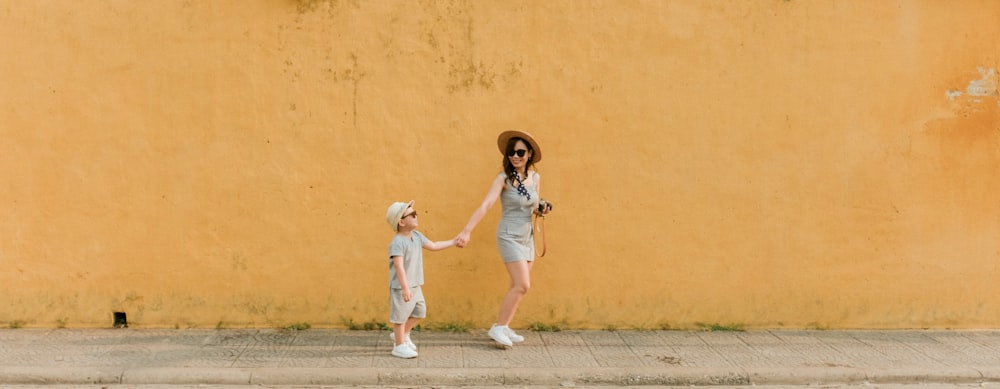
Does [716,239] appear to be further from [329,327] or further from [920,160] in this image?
[329,327]

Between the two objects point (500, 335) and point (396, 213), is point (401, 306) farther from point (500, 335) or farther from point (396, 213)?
point (500, 335)

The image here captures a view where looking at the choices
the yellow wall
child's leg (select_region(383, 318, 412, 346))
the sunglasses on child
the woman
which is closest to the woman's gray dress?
the woman

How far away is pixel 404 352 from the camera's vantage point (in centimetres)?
597

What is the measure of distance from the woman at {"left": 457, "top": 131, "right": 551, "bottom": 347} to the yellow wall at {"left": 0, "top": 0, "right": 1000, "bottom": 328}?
51 cm

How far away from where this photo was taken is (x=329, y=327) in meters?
6.79

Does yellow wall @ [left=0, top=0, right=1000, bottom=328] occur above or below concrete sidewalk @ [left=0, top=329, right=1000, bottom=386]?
above

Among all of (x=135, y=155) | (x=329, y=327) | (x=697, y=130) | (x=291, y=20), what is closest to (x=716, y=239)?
(x=697, y=130)

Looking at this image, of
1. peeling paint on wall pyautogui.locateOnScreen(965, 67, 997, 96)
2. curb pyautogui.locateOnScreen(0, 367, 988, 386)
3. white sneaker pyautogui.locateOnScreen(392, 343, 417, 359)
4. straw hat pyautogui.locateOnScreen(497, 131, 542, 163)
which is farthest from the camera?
peeling paint on wall pyautogui.locateOnScreen(965, 67, 997, 96)

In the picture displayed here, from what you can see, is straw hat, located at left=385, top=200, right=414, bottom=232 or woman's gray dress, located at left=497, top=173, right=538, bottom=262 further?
woman's gray dress, located at left=497, top=173, right=538, bottom=262

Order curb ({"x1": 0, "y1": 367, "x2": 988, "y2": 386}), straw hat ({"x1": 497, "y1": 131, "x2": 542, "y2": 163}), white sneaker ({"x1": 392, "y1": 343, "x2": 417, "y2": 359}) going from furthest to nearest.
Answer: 1. straw hat ({"x1": 497, "y1": 131, "x2": 542, "y2": 163})
2. white sneaker ({"x1": 392, "y1": 343, "x2": 417, "y2": 359})
3. curb ({"x1": 0, "y1": 367, "x2": 988, "y2": 386})

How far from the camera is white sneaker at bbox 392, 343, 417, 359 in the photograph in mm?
5961

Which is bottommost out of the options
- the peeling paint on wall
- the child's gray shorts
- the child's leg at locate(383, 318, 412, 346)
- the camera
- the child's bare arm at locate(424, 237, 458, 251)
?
the child's leg at locate(383, 318, 412, 346)

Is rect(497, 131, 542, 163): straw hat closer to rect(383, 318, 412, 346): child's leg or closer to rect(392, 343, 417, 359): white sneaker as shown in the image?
rect(383, 318, 412, 346): child's leg

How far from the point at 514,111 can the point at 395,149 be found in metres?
0.95
